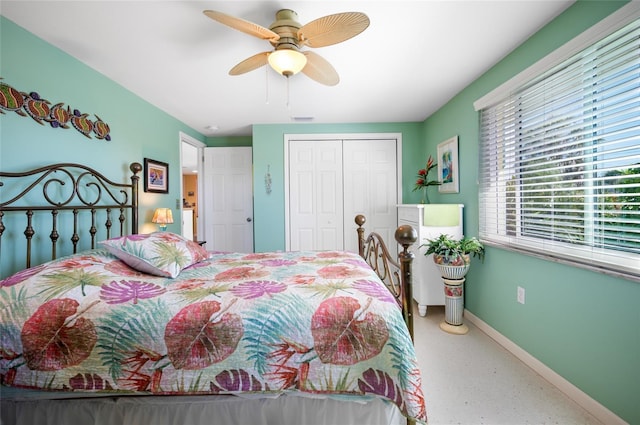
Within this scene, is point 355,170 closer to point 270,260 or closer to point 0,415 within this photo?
point 270,260

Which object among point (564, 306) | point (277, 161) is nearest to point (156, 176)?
point (277, 161)

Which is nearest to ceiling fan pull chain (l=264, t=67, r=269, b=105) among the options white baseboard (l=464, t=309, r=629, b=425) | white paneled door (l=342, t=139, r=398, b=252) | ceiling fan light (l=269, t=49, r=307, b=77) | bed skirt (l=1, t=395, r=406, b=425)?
ceiling fan light (l=269, t=49, r=307, b=77)

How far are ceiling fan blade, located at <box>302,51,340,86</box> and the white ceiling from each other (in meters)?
0.23

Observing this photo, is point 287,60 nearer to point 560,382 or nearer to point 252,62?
point 252,62

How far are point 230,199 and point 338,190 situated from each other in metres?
1.71

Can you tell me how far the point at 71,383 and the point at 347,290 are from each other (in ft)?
3.83

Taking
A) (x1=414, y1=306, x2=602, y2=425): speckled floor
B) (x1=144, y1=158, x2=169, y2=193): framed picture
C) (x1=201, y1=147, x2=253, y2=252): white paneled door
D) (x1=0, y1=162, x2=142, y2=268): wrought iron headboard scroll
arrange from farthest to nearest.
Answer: (x1=201, y1=147, x2=253, y2=252): white paneled door → (x1=144, y1=158, x2=169, y2=193): framed picture → (x1=0, y1=162, x2=142, y2=268): wrought iron headboard scroll → (x1=414, y1=306, x2=602, y2=425): speckled floor

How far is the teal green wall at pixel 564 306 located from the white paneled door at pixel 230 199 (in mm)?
3080

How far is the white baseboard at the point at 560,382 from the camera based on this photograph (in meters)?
1.45

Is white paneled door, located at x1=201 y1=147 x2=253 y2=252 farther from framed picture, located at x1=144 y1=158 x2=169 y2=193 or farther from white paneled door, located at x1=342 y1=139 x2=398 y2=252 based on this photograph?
white paneled door, located at x1=342 y1=139 x2=398 y2=252

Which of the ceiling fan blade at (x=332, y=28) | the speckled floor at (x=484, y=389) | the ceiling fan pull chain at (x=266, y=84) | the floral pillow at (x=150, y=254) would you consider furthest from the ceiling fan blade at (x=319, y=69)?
the speckled floor at (x=484, y=389)

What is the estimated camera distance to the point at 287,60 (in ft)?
5.52

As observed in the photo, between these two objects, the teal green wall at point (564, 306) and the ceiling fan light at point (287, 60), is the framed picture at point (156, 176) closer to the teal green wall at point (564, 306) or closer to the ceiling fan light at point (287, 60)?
the ceiling fan light at point (287, 60)

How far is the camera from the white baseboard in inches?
56.9
